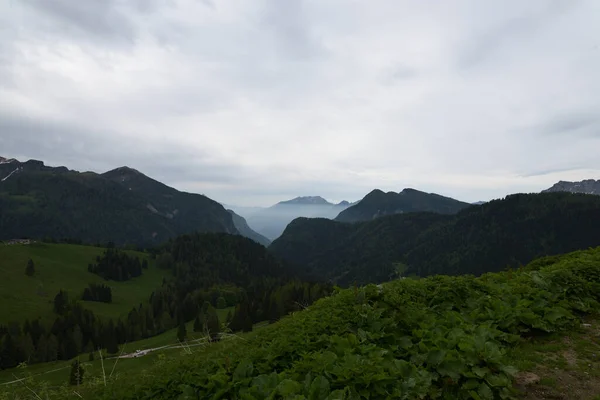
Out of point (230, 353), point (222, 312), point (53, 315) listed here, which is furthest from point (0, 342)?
point (230, 353)

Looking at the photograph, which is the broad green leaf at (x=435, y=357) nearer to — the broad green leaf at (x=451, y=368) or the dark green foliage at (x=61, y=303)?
the broad green leaf at (x=451, y=368)

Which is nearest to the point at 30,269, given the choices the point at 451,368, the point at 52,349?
the point at 52,349

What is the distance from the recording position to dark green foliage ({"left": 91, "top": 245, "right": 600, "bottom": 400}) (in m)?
7.20

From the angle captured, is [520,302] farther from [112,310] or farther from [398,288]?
[112,310]

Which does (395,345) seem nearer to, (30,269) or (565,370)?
(565,370)

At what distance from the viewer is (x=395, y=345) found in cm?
913

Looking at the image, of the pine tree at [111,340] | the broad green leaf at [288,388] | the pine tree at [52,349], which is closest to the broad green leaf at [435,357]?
the broad green leaf at [288,388]

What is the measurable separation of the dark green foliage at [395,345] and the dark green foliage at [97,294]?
204 metres

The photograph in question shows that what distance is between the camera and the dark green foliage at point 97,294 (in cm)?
17662

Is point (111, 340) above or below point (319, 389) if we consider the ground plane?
below

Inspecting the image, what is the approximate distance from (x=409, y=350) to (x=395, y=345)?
0.40 metres

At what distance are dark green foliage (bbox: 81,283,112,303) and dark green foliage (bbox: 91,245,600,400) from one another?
204 metres

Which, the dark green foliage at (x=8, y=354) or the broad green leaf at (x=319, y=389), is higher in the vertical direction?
the broad green leaf at (x=319, y=389)

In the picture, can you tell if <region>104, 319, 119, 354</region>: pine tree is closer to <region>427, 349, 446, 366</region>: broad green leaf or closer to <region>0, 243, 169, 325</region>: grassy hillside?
<region>0, 243, 169, 325</region>: grassy hillside
